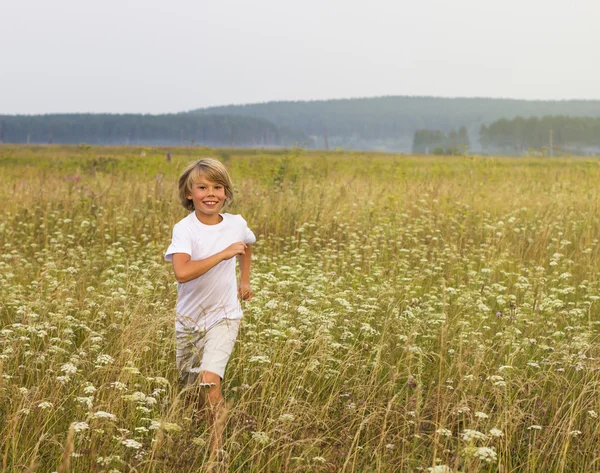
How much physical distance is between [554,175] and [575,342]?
1258 cm

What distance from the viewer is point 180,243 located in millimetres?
3527

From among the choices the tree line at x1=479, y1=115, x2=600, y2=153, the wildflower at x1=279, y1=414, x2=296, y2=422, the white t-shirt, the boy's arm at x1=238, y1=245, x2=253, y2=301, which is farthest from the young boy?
the tree line at x1=479, y1=115, x2=600, y2=153

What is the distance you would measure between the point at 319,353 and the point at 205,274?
77cm

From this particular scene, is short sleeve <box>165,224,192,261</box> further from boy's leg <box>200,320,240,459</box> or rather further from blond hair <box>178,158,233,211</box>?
boy's leg <box>200,320,240,459</box>

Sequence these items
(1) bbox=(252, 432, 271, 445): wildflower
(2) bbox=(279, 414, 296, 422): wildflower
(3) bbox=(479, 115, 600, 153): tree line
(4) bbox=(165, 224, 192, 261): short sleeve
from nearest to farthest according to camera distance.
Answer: (1) bbox=(252, 432, 271, 445): wildflower → (2) bbox=(279, 414, 296, 422): wildflower → (4) bbox=(165, 224, 192, 261): short sleeve → (3) bbox=(479, 115, 600, 153): tree line

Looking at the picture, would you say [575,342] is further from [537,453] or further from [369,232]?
[369,232]

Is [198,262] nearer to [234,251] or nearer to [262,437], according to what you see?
[234,251]

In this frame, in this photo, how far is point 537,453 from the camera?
3.20 m

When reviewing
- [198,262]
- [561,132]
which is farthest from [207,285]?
[561,132]

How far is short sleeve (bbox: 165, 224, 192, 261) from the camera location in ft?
11.5

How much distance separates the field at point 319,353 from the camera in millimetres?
2939

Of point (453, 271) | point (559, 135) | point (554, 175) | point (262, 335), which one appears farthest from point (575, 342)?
point (559, 135)

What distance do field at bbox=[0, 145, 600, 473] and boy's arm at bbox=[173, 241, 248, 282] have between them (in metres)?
0.30

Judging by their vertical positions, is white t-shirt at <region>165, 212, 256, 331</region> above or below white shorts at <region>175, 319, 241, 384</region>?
above
